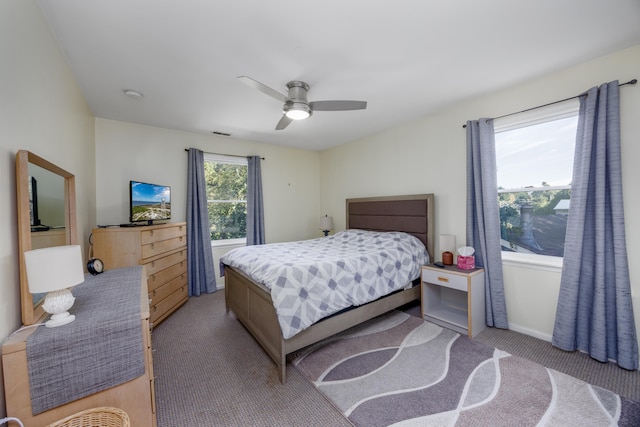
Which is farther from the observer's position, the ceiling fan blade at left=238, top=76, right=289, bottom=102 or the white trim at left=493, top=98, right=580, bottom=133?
the white trim at left=493, top=98, right=580, bottom=133

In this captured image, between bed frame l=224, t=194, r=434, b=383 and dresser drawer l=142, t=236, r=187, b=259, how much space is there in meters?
0.80

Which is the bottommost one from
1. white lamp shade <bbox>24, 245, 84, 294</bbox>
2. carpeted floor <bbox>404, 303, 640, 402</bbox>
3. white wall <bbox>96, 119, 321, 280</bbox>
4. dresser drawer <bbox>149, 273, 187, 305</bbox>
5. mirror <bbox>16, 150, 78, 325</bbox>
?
carpeted floor <bbox>404, 303, 640, 402</bbox>

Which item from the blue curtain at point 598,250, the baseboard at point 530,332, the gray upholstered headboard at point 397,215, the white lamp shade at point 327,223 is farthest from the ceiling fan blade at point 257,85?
the baseboard at point 530,332

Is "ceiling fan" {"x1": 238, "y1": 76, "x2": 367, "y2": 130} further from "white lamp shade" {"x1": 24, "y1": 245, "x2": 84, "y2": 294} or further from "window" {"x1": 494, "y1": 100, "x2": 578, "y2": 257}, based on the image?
"white lamp shade" {"x1": 24, "y1": 245, "x2": 84, "y2": 294}

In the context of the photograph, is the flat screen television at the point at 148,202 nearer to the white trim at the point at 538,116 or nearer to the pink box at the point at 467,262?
the pink box at the point at 467,262

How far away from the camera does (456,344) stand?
2443 millimetres

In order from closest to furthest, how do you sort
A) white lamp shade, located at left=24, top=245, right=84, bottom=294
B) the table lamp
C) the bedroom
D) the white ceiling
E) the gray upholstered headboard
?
white lamp shade, located at left=24, top=245, right=84, bottom=294 < the bedroom < the white ceiling < the table lamp < the gray upholstered headboard

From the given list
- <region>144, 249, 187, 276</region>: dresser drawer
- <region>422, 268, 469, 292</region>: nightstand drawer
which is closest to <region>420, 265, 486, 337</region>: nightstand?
<region>422, 268, 469, 292</region>: nightstand drawer

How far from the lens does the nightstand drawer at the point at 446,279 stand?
2.62 meters

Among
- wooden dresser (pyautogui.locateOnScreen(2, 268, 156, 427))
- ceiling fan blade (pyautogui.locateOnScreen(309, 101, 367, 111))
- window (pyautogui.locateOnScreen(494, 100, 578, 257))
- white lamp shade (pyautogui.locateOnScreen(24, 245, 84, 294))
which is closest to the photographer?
wooden dresser (pyautogui.locateOnScreen(2, 268, 156, 427))

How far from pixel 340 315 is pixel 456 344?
3.83 feet

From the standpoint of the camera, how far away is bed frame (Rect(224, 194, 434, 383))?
2.11 metres

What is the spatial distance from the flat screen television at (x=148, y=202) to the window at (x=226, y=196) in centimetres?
74

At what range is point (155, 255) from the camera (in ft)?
9.64
